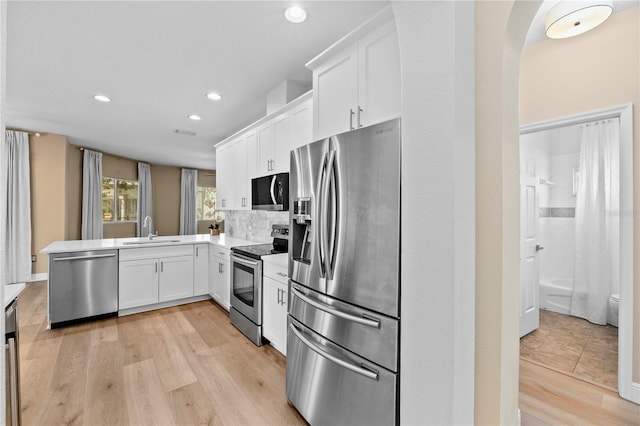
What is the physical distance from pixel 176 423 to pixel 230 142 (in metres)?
3.38

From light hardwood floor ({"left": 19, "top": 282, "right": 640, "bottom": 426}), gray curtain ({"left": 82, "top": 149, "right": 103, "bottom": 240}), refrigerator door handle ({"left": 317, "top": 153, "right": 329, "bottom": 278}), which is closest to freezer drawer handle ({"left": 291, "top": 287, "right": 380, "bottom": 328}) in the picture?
refrigerator door handle ({"left": 317, "top": 153, "right": 329, "bottom": 278})

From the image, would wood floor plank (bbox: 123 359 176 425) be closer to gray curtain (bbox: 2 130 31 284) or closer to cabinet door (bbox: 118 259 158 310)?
cabinet door (bbox: 118 259 158 310)

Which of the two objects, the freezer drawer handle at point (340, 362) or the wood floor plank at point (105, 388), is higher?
the freezer drawer handle at point (340, 362)

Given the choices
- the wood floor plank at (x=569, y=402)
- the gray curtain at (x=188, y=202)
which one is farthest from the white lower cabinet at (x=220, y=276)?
the gray curtain at (x=188, y=202)

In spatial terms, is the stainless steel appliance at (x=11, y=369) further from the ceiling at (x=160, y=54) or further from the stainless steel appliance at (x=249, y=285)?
the ceiling at (x=160, y=54)

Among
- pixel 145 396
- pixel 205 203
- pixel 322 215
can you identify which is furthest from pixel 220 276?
pixel 205 203

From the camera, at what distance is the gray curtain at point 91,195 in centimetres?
610

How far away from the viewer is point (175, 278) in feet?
13.0

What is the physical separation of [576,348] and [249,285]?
320 centimetres

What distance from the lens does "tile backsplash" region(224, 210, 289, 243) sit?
3.73m

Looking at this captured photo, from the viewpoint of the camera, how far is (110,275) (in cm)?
351

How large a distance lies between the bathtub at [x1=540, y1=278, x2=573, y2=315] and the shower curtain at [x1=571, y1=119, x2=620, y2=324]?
136 millimetres

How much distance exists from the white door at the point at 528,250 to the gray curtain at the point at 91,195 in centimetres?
755

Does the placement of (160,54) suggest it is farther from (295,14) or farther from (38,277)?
(38,277)
